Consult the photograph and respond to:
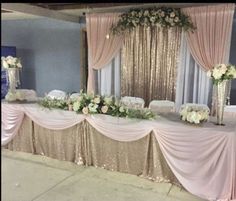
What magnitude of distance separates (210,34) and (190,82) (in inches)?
36.4

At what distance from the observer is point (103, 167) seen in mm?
3338

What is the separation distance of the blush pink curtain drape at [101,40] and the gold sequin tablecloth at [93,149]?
1.93 m

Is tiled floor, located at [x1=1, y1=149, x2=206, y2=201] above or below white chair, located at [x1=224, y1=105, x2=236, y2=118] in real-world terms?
below

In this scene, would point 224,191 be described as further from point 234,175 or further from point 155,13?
point 155,13

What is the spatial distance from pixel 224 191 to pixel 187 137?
608mm

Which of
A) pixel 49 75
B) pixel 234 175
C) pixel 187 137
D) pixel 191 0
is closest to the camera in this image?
pixel 191 0

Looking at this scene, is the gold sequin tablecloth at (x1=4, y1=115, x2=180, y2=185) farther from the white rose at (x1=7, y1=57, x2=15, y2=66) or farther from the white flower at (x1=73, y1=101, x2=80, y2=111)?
the white rose at (x1=7, y1=57, x2=15, y2=66)

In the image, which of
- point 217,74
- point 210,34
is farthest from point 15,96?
point 210,34

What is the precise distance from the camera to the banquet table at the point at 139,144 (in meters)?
2.62

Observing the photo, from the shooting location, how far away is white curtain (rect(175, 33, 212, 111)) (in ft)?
15.7

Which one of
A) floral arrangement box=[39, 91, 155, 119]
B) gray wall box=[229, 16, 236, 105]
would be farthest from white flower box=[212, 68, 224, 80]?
gray wall box=[229, 16, 236, 105]

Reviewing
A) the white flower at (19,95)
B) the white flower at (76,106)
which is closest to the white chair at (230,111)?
the white flower at (76,106)

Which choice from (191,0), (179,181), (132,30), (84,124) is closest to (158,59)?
(132,30)

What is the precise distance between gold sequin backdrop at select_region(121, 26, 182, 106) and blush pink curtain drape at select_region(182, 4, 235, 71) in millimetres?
325
